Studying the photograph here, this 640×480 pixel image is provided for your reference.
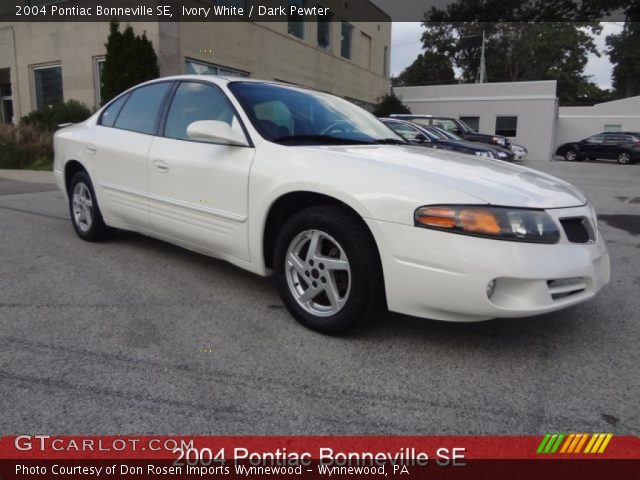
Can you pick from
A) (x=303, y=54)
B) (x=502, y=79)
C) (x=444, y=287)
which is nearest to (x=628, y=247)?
(x=444, y=287)

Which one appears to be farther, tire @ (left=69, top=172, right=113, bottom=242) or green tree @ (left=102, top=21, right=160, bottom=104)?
green tree @ (left=102, top=21, right=160, bottom=104)

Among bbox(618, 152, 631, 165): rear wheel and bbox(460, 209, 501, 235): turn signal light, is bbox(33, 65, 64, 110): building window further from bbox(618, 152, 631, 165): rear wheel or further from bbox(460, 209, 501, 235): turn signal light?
bbox(618, 152, 631, 165): rear wheel

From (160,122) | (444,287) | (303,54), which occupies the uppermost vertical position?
(303,54)

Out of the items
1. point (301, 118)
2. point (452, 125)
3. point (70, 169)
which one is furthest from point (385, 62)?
point (301, 118)

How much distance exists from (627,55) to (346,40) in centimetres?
3607

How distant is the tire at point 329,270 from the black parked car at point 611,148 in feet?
83.4

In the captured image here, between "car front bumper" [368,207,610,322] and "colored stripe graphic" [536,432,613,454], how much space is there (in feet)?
1.98

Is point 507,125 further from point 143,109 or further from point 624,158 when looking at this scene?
point 143,109

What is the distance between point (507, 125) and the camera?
29.5 metres

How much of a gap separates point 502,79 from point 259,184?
2266 inches

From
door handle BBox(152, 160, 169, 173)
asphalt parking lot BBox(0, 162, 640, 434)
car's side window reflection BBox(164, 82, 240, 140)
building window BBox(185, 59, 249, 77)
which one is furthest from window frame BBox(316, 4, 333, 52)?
asphalt parking lot BBox(0, 162, 640, 434)

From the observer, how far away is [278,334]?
9.94 feet

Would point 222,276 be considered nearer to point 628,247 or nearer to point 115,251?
point 115,251

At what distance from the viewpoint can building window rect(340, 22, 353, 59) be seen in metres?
24.9
